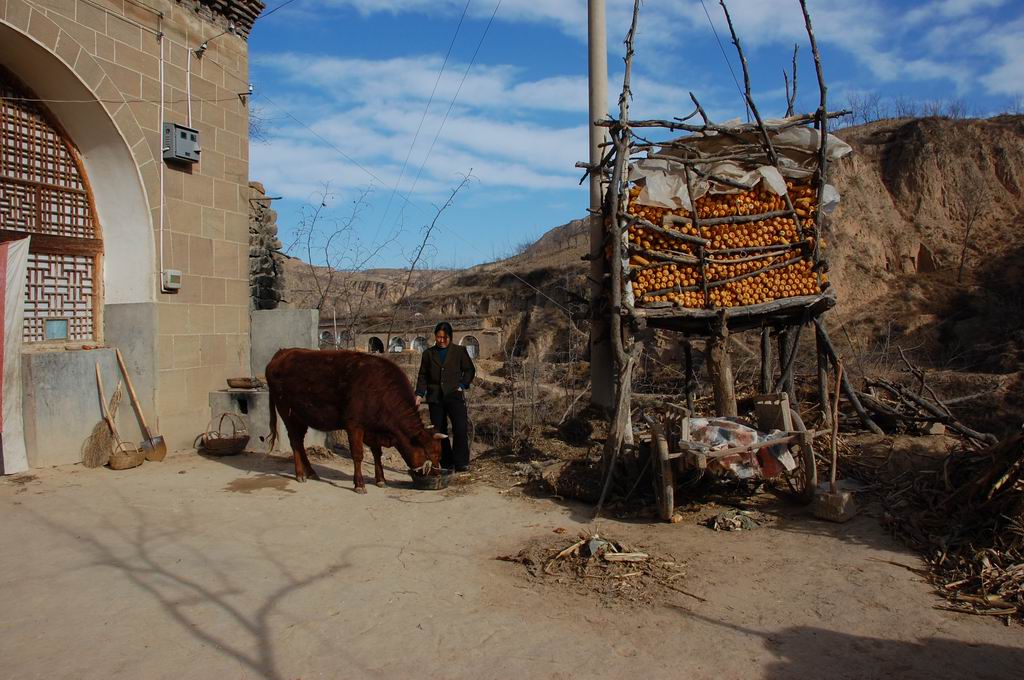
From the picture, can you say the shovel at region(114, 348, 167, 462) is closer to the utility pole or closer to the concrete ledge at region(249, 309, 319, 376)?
the concrete ledge at region(249, 309, 319, 376)

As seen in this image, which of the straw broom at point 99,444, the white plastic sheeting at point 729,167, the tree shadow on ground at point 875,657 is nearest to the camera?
the tree shadow on ground at point 875,657

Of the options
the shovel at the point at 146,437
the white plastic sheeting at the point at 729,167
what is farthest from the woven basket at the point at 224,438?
the white plastic sheeting at the point at 729,167

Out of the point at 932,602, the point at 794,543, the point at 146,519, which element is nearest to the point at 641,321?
the point at 794,543

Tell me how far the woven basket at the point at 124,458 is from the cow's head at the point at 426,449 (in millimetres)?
3228

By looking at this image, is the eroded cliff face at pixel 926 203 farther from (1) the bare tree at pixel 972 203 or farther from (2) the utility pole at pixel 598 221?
(2) the utility pole at pixel 598 221

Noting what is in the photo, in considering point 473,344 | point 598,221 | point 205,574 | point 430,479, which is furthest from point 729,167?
point 473,344

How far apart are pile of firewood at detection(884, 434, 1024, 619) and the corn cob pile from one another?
2.11 metres

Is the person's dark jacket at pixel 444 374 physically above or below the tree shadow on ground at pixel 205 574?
above

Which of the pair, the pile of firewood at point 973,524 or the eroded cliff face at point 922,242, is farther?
the eroded cliff face at point 922,242

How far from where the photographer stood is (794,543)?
5.25 metres

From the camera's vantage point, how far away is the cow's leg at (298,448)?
7.43 metres

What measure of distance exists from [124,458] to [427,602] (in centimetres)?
498

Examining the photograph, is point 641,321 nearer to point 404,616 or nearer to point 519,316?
point 404,616

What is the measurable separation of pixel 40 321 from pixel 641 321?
6.65 m
